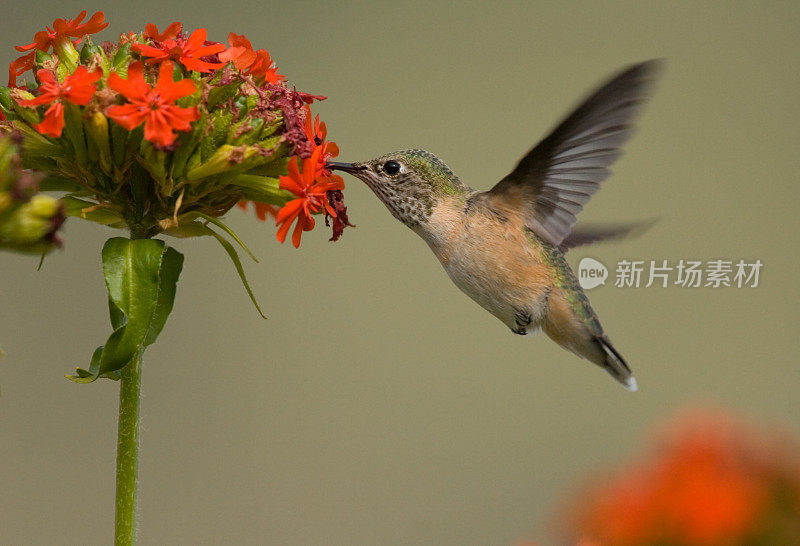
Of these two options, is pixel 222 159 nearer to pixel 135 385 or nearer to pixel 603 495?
pixel 135 385

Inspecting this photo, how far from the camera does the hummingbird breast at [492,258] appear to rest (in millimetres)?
1216

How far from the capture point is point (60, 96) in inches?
31.0

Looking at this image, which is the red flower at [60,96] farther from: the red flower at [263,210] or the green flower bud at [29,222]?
the red flower at [263,210]

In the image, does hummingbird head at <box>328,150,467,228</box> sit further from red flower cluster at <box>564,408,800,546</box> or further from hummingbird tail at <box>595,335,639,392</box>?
red flower cluster at <box>564,408,800,546</box>

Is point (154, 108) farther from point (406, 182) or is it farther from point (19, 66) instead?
point (406, 182)

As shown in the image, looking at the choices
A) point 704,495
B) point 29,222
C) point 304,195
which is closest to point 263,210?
point 304,195

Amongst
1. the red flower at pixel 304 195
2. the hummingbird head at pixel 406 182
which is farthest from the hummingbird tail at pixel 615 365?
the red flower at pixel 304 195

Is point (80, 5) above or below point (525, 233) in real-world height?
above

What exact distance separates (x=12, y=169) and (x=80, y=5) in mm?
2353

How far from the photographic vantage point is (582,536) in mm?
626

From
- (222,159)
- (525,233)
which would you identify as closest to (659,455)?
(222,159)

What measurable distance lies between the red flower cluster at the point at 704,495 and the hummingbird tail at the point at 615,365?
0.62m

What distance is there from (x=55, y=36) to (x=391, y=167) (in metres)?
0.46

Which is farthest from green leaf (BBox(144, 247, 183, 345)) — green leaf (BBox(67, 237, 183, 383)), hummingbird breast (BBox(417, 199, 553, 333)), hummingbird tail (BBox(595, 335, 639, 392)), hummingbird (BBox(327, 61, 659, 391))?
hummingbird tail (BBox(595, 335, 639, 392))
